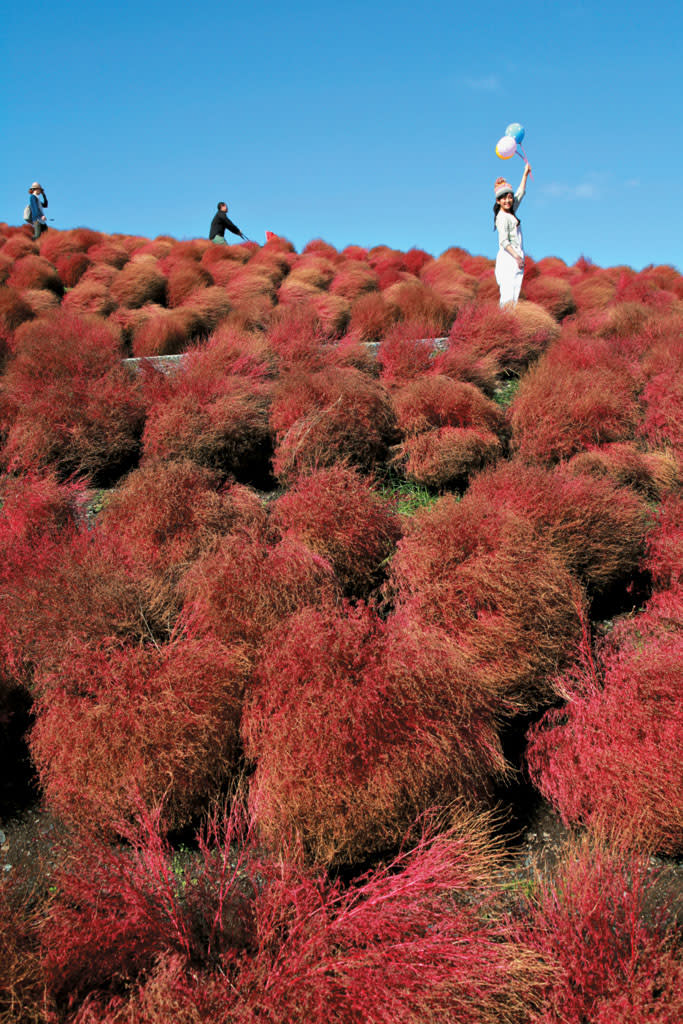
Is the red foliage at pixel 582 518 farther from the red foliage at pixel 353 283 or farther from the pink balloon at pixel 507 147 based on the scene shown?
the red foliage at pixel 353 283

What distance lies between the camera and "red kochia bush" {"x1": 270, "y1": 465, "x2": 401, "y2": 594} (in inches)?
174

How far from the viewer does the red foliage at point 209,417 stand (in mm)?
5668

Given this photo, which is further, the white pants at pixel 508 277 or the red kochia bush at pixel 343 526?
the white pants at pixel 508 277

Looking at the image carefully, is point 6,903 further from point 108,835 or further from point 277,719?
point 277,719

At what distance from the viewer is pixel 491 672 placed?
3.73m

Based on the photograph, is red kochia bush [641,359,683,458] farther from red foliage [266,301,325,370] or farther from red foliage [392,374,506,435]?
red foliage [266,301,325,370]

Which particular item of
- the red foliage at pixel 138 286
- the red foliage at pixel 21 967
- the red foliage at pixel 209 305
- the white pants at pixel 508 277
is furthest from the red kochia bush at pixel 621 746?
the red foliage at pixel 138 286

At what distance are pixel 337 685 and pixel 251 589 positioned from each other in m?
0.87

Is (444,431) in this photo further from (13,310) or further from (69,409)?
(13,310)

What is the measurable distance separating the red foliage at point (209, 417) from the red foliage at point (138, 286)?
4.43 meters

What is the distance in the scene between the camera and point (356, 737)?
9.89 feet

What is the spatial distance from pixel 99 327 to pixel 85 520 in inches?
139

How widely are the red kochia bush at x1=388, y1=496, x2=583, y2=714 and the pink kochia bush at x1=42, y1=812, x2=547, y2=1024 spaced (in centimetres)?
123

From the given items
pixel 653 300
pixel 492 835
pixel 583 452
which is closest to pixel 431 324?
pixel 583 452
